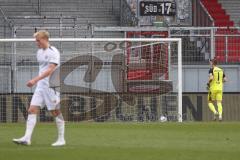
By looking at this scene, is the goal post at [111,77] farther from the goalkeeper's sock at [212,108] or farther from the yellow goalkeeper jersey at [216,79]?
the goalkeeper's sock at [212,108]

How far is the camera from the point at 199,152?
1274cm

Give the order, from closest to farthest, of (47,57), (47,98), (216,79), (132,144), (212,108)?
(47,57), (47,98), (132,144), (212,108), (216,79)

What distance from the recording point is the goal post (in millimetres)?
24156

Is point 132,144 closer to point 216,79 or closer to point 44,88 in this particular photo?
point 44,88

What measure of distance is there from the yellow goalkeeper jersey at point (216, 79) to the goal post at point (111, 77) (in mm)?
1210

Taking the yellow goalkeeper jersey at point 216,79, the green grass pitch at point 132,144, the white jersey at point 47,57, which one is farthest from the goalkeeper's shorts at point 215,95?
the white jersey at point 47,57

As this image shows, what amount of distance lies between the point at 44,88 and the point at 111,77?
38.7 ft

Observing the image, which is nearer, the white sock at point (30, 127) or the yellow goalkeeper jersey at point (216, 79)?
the white sock at point (30, 127)

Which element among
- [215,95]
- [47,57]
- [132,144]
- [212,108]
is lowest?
[132,144]

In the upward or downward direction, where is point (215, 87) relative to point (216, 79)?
downward

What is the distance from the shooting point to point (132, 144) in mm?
14102

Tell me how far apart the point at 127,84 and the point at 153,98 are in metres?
1.02

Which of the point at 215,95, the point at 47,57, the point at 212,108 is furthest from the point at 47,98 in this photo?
the point at 215,95

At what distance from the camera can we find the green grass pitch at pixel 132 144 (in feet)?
39.3
